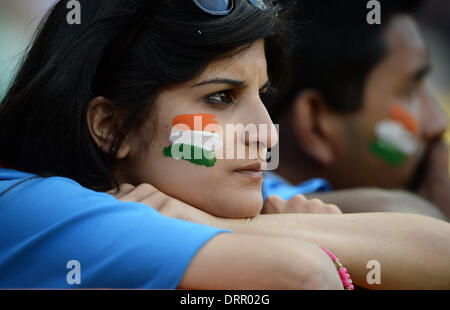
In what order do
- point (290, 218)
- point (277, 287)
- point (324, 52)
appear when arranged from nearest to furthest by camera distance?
point (277, 287) < point (290, 218) < point (324, 52)

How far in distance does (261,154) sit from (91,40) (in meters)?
0.60

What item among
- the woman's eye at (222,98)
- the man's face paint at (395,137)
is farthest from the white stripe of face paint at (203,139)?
the man's face paint at (395,137)

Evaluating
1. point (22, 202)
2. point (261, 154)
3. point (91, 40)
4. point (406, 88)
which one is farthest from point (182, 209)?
point (406, 88)

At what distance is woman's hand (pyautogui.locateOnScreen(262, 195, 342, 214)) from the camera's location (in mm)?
1945

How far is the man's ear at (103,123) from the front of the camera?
A: 68.6 inches

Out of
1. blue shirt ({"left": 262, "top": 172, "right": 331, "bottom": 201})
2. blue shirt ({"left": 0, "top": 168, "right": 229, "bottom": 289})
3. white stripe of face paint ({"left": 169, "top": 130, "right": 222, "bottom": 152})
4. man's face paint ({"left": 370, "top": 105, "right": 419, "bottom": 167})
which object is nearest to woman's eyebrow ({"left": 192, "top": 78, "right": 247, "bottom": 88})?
white stripe of face paint ({"left": 169, "top": 130, "right": 222, "bottom": 152})

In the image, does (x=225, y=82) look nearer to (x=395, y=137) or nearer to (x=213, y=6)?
(x=213, y=6)

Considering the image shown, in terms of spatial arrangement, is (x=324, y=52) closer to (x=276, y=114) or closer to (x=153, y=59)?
(x=276, y=114)

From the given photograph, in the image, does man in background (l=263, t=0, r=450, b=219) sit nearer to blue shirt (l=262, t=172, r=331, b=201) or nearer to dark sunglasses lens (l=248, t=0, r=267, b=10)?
blue shirt (l=262, t=172, r=331, b=201)

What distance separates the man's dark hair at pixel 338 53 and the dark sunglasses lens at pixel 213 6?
137 cm

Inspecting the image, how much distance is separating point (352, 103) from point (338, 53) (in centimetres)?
27

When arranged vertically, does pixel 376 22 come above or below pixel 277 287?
above

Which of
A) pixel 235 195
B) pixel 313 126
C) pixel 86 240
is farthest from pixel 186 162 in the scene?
pixel 313 126

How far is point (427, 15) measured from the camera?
6.94 metres
